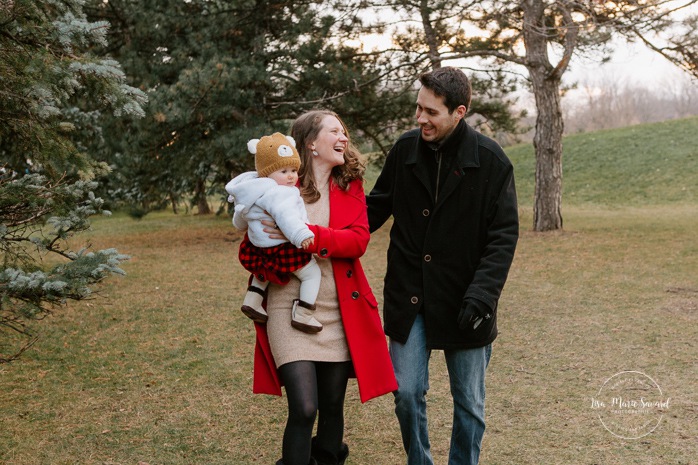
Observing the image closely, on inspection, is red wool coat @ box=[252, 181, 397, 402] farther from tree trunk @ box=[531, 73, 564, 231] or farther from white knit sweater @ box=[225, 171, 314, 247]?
tree trunk @ box=[531, 73, 564, 231]

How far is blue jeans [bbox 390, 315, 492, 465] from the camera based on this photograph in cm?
306

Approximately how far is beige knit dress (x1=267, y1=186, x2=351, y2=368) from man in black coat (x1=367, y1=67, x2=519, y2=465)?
0.33 metres

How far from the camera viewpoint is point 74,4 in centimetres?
481

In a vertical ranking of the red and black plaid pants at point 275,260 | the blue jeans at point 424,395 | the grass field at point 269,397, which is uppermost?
the red and black plaid pants at point 275,260

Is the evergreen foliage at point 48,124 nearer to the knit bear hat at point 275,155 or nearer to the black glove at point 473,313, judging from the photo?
the knit bear hat at point 275,155

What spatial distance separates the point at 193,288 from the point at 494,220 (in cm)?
719

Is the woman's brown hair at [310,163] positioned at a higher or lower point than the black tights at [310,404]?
higher

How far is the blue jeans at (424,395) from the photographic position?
10.0 ft

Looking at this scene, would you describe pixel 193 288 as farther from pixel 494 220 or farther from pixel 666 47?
pixel 666 47

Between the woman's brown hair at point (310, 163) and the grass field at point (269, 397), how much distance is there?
5.66 feet

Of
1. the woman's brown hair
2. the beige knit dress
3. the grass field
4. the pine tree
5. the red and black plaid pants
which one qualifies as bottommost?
the grass field

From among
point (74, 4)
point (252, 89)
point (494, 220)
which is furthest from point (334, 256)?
point (252, 89)

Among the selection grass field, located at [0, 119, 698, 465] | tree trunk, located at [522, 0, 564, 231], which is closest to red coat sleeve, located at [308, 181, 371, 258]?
grass field, located at [0, 119, 698, 465]

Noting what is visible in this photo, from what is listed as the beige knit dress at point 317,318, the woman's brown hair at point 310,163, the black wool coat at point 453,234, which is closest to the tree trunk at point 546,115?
the black wool coat at point 453,234
